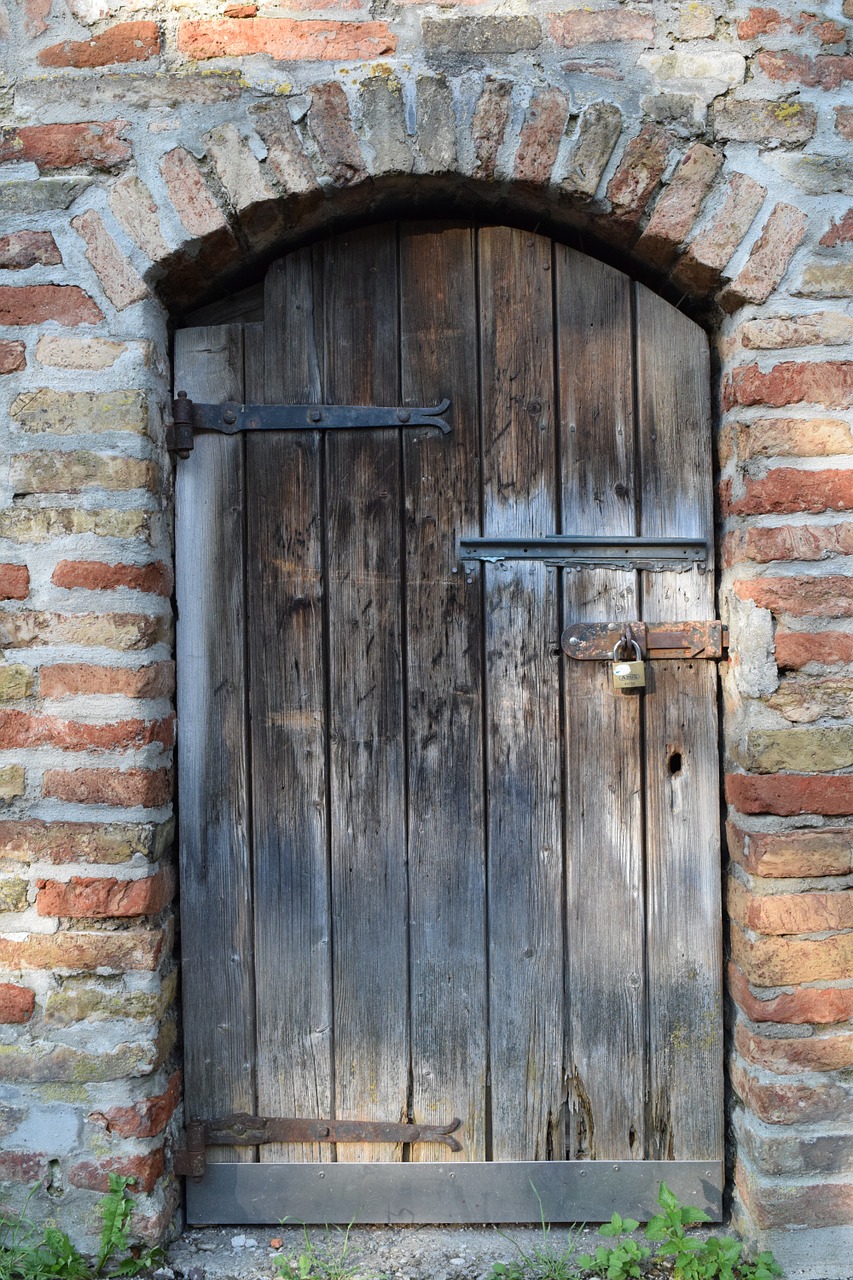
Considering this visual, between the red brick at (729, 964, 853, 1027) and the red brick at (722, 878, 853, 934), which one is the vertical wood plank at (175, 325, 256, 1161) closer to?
the red brick at (722, 878, 853, 934)

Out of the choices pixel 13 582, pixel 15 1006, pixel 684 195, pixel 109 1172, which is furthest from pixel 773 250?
pixel 109 1172

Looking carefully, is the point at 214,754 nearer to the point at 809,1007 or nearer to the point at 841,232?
the point at 809,1007

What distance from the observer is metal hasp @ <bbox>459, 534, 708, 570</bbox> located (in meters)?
1.85

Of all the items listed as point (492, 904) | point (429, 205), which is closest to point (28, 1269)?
point (492, 904)

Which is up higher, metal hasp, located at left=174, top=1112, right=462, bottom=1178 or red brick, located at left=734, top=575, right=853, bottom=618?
red brick, located at left=734, top=575, right=853, bottom=618

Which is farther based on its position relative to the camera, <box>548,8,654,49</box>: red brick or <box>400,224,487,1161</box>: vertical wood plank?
<box>400,224,487,1161</box>: vertical wood plank

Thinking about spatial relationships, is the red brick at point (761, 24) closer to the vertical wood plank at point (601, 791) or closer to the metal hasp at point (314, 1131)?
the vertical wood plank at point (601, 791)

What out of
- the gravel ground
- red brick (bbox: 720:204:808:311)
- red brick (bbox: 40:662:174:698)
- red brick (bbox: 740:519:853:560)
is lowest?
the gravel ground

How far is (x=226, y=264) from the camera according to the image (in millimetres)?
1817

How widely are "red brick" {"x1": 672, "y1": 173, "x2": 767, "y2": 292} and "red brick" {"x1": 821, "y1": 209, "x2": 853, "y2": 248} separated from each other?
0.51 ft

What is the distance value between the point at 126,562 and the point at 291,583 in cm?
35

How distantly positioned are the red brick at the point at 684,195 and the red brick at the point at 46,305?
3.79 feet

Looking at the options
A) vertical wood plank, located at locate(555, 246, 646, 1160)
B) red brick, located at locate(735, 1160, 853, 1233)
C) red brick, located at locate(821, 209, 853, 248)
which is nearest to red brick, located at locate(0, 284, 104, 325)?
vertical wood plank, located at locate(555, 246, 646, 1160)

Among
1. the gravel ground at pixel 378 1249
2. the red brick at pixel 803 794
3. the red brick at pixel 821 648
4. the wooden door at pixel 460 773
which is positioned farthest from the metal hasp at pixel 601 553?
the gravel ground at pixel 378 1249
